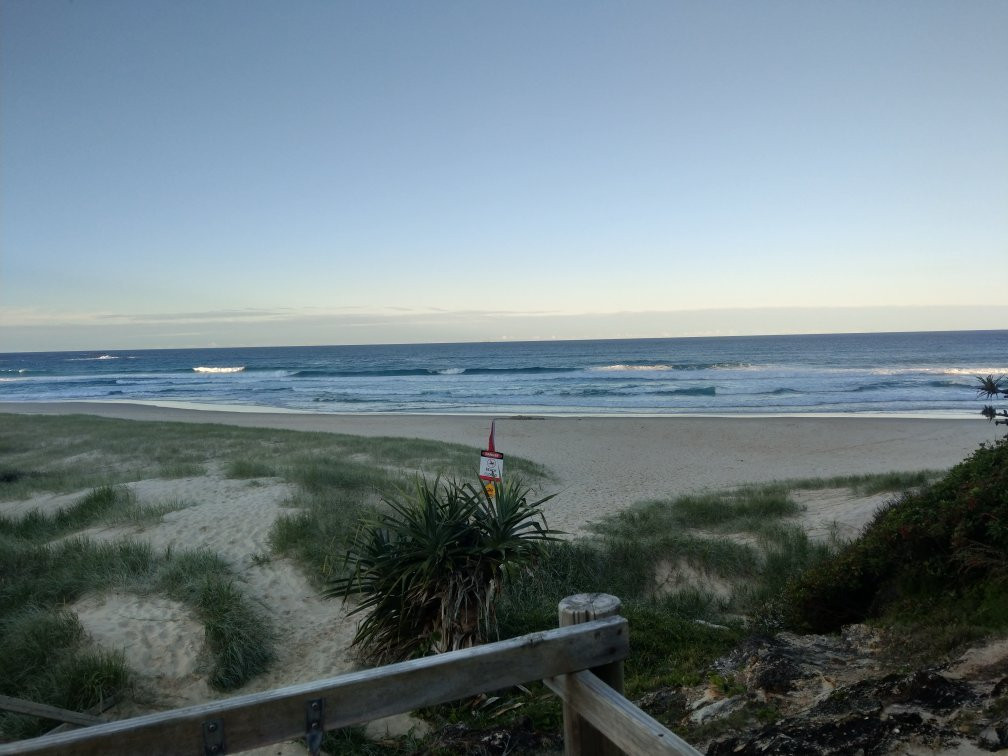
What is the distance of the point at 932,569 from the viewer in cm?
533

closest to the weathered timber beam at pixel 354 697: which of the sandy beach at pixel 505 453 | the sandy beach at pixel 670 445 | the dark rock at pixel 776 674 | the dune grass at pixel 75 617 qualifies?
the dark rock at pixel 776 674

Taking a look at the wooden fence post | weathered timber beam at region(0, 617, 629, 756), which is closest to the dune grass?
weathered timber beam at region(0, 617, 629, 756)

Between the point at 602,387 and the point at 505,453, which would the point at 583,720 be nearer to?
the point at 505,453

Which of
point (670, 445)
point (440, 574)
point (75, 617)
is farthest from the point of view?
point (670, 445)

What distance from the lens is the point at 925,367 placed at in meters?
62.0

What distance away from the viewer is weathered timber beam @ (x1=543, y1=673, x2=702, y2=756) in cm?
227

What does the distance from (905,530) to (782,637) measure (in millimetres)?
1314

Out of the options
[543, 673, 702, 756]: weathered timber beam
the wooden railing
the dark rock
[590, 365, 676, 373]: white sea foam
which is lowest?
[590, 365, 676, 373]: white sea foam

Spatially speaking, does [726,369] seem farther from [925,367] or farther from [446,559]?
[446,559]

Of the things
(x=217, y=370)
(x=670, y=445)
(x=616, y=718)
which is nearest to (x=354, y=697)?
(x=616, y=718)

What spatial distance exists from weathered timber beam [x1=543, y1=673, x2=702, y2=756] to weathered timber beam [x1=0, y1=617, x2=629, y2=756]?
0.09m

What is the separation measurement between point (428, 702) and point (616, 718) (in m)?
0.69

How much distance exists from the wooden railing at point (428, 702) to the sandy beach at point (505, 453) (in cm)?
282

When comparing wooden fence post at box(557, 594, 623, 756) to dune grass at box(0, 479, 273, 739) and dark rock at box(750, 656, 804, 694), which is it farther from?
dune grass at box(0, 479, 273, 739)
